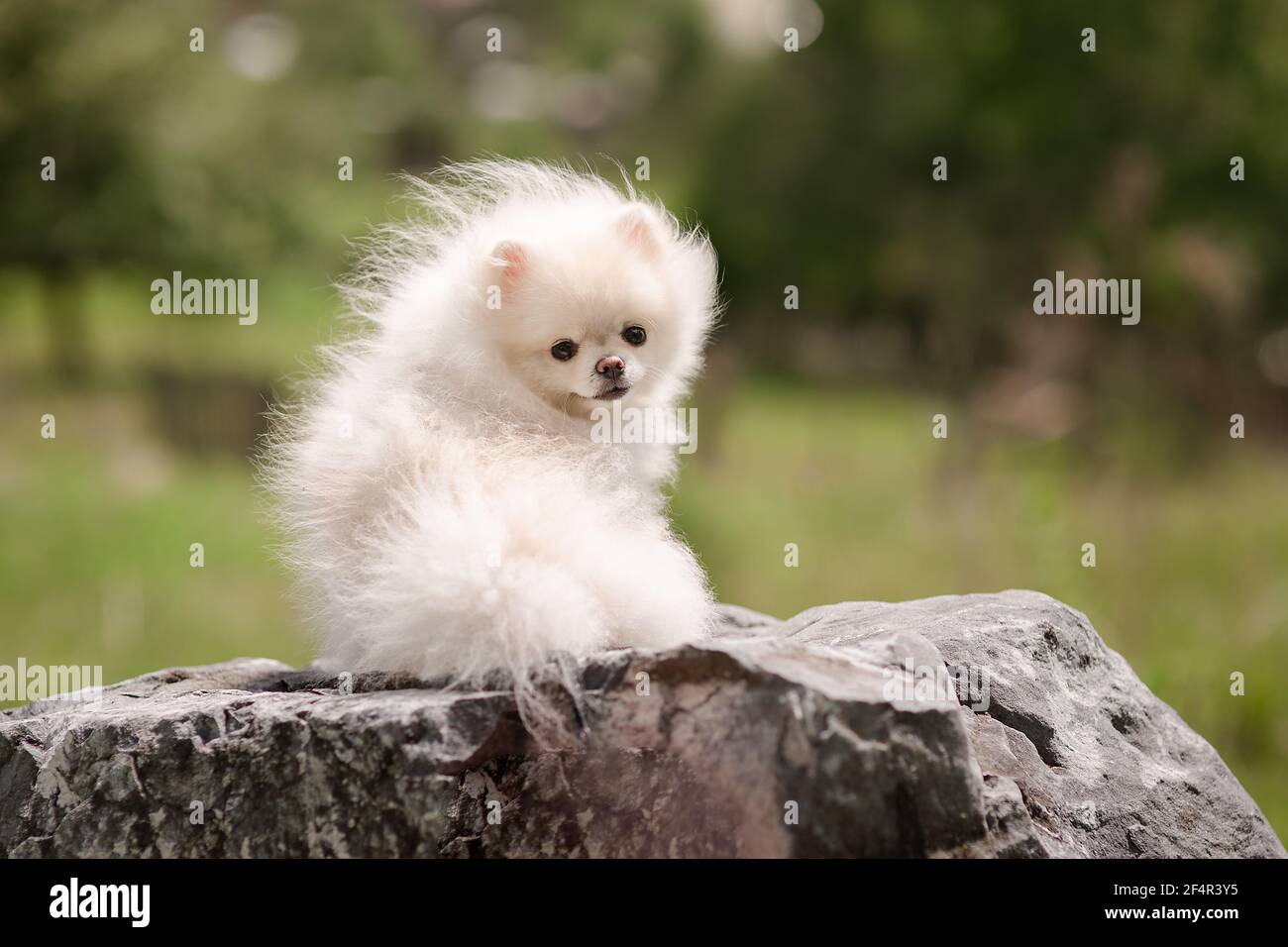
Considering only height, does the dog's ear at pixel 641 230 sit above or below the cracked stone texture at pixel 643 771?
above

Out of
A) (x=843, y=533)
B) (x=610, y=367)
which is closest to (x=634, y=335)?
(x=610, y=367)

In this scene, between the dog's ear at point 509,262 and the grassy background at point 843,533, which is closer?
the dog's ear at point 509,262

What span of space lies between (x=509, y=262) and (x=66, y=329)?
1202cm

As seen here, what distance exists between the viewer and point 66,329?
572 inches

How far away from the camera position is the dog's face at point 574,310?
430cm

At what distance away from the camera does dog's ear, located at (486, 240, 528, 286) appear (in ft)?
14.1

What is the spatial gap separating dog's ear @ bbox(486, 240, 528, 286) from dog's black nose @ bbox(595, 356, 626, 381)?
41 cm

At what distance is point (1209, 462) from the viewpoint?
12.2m

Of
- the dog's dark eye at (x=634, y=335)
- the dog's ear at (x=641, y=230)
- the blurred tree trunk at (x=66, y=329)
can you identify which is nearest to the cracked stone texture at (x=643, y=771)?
the dog's dark eye at (x=634, y=335)

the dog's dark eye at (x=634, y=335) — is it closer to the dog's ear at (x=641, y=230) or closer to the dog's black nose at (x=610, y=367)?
the dog's black nose at (x=610, y=367)

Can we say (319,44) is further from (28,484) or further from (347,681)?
(347,681)

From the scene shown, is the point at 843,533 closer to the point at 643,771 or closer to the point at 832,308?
the point at 643,771
